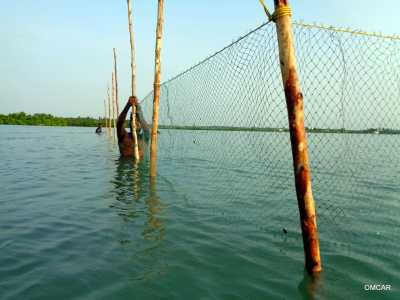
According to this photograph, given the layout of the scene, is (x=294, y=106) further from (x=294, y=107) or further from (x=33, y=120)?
(x=33, y=120)

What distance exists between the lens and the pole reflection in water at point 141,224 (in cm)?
423

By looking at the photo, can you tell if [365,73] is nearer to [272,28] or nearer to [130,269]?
[272,28]

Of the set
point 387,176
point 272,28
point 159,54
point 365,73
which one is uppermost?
point 159,54

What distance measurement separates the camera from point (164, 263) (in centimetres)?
429

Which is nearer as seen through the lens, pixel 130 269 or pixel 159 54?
pixel 130 269

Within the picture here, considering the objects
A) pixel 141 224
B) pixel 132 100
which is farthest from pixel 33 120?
pixel 141 224

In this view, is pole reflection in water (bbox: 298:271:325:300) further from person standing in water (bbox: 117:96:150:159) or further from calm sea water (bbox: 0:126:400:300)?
person standing in water (bbox: 117:96:150:159)

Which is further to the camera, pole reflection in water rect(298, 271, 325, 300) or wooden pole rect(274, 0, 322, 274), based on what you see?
wooden pole rect(274, 0, 322, 274)

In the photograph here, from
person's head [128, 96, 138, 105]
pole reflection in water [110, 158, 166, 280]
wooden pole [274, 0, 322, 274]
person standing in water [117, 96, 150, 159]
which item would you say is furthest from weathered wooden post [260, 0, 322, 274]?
person standing in water [117, 96, 150, 159]

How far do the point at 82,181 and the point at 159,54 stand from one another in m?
5.09

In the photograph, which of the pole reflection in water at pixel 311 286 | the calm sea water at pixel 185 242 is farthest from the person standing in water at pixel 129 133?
the pole reflection in water at pixel 311 286

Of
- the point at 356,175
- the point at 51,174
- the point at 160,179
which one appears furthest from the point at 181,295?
the point at 356,175

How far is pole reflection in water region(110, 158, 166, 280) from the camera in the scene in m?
4.23

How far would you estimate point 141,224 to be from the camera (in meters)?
5.98
